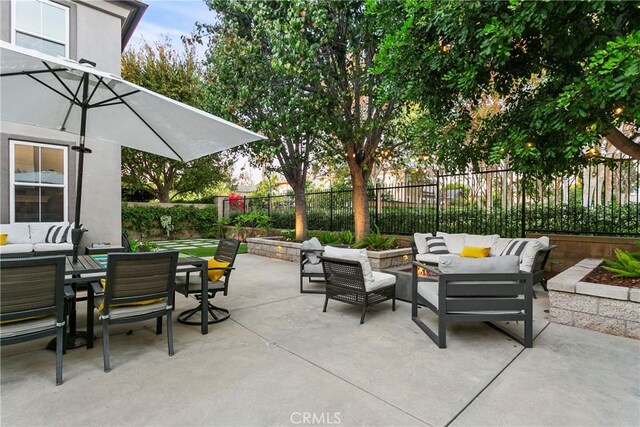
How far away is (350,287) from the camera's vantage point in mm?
4191

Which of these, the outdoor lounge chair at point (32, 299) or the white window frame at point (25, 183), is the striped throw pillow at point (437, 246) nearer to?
the outdoor lounge chair at point (32, 299)

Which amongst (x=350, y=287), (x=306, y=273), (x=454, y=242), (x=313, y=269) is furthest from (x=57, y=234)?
(x=454, y=242)

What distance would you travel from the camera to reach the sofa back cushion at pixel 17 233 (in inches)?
245

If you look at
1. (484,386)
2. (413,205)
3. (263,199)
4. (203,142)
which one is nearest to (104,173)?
(203,142)

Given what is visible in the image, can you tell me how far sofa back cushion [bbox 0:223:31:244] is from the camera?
6.22 metres

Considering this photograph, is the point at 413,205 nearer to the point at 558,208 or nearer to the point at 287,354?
the point at 558,208

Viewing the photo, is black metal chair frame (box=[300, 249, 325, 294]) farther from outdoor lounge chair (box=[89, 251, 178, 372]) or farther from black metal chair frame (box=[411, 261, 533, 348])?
outdoor lounge chair (box=[89, 251, 178, 372])

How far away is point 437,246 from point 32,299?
21.0 feet

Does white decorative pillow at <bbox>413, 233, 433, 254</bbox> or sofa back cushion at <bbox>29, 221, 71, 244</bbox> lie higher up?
sofa back cushion at <bbox>29, 221, 71, 244</bbox>

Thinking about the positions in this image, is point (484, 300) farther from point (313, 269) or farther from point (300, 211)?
point (300, 211)

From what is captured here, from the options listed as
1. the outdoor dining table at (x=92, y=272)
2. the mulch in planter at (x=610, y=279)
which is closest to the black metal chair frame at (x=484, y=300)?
the mulch in planter at (x=610, y=279)

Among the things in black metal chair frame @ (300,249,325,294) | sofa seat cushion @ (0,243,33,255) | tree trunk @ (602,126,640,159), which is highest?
tree trunk @ (602,126,640,159)

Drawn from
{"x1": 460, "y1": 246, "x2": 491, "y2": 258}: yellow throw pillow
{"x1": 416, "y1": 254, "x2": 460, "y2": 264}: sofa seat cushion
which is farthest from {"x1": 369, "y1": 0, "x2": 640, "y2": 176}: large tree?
{"x1": 416, "y1": 254, "x2": 460, "y2": 264}: sofa seat cushion

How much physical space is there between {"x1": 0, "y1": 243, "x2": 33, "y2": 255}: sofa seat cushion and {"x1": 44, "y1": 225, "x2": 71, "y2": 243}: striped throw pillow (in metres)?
0.35
